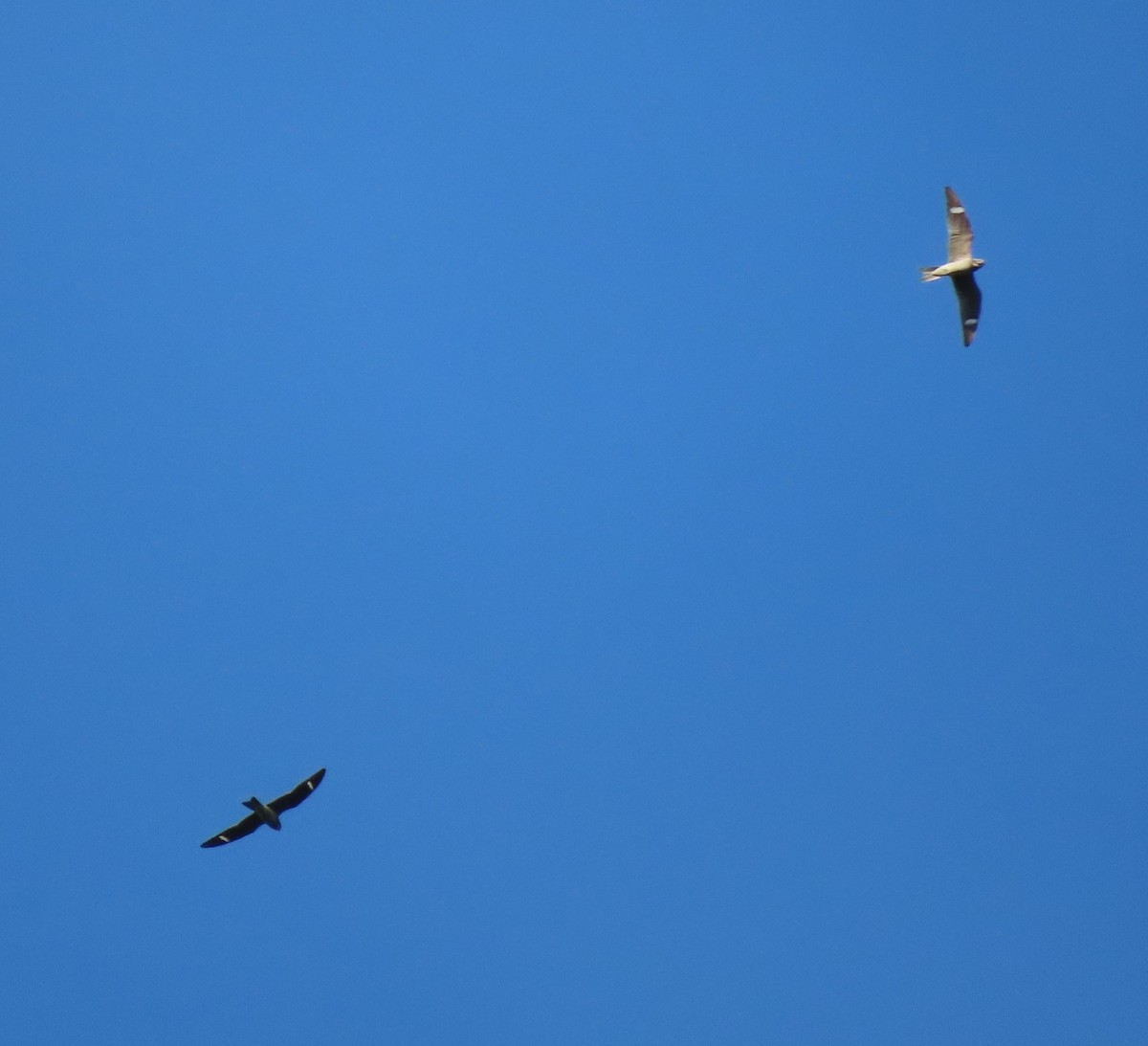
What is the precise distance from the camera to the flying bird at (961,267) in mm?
16344

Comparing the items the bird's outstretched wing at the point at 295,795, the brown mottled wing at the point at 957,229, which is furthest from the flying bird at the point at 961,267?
the bird's outstretched wing at the point at 295,795

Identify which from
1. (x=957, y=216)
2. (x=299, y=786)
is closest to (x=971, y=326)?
(x=957, y=216)

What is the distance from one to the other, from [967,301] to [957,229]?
0.97m

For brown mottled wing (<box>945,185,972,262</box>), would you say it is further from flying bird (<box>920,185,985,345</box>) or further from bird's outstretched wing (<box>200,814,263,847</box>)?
bird's outstretched wing (<box>200,814,263,847</box>)

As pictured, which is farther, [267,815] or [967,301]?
[967,301]

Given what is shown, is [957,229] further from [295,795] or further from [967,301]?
[295,795]

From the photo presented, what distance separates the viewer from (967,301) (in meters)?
17.0

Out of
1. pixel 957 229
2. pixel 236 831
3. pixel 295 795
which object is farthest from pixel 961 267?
pixel 236 831

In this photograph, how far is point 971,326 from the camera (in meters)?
17.1

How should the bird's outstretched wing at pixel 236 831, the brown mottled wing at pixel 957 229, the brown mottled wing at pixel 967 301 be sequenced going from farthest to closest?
the brown mottled wing at pixel 967 301
the brown mottled wing at pixel 957 229
the bird's outstretched wing at pixel 236 831

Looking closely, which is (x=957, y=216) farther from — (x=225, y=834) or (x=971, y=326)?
(x=225, y=834)

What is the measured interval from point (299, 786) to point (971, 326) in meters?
9.58

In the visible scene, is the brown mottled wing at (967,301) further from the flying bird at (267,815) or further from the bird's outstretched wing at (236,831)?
the bird's outstretched wing at (236,831)

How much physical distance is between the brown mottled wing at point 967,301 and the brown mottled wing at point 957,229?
29 cm
